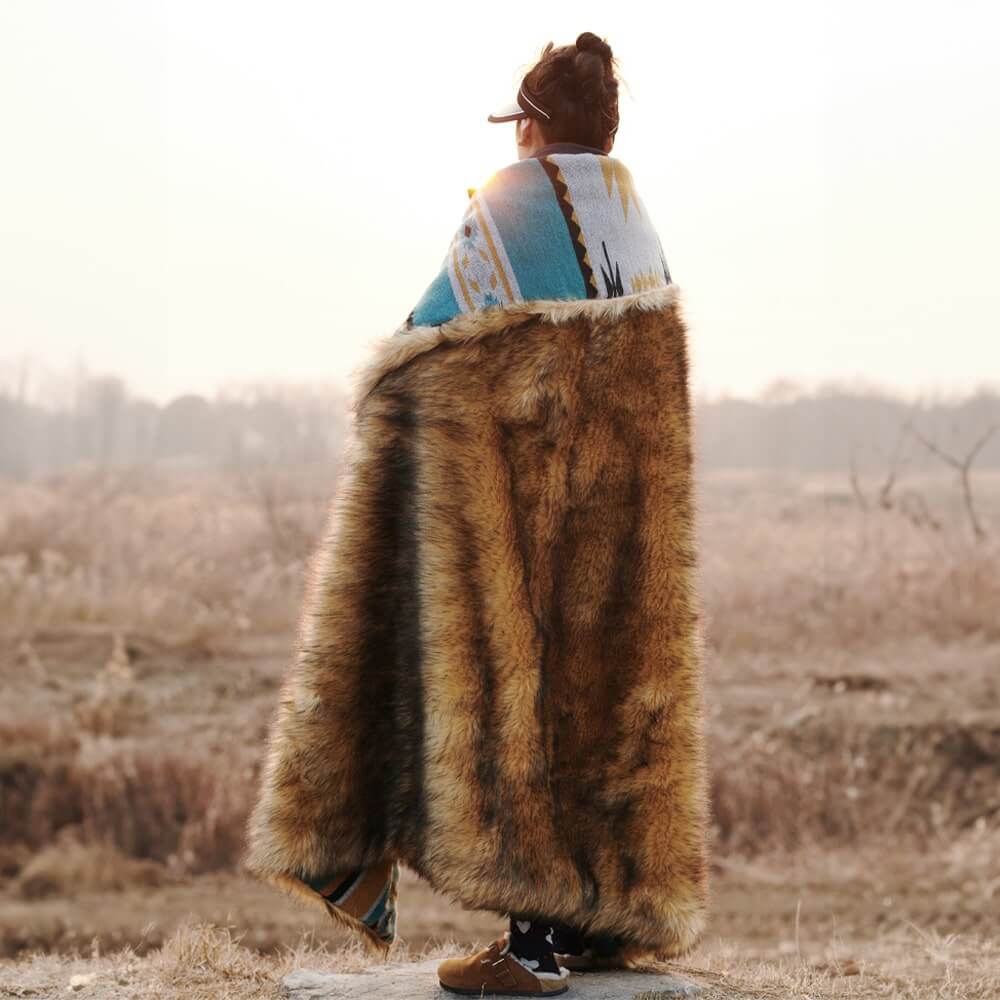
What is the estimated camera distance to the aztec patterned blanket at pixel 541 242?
268 centimetres

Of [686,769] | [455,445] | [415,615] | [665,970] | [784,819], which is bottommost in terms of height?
[784,819]

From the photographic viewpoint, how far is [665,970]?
3055 millimetres

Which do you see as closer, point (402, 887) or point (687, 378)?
point (687, 378)

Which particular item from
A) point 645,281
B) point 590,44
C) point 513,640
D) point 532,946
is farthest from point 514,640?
point 590,44

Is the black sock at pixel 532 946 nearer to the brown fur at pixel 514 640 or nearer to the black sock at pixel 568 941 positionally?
the black sock at pixel 568 941

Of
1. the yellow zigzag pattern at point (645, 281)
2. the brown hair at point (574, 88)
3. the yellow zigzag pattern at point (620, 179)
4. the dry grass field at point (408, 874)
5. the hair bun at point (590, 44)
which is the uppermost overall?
the hair bun at point (590, 44)

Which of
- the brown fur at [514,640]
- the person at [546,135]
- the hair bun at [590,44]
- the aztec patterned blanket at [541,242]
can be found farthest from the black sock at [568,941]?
the hair bun at [590,44]

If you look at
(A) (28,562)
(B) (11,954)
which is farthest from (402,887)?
(A) (28,562)

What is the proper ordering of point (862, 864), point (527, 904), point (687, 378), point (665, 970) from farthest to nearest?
1. point (862, 864)
2. point (665, 970)
3. point (687, 378)
4. point (527, 904)

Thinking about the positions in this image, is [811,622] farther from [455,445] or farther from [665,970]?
[455,445]

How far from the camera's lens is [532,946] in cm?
278

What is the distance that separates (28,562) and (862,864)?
6.13m

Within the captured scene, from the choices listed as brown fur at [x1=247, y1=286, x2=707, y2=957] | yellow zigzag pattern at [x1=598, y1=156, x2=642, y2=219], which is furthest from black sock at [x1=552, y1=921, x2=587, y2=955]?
yellow zigzag pattern at [x1=598, y1=156, x2=642, y2=219]

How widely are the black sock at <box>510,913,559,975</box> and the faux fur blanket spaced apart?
153mm
